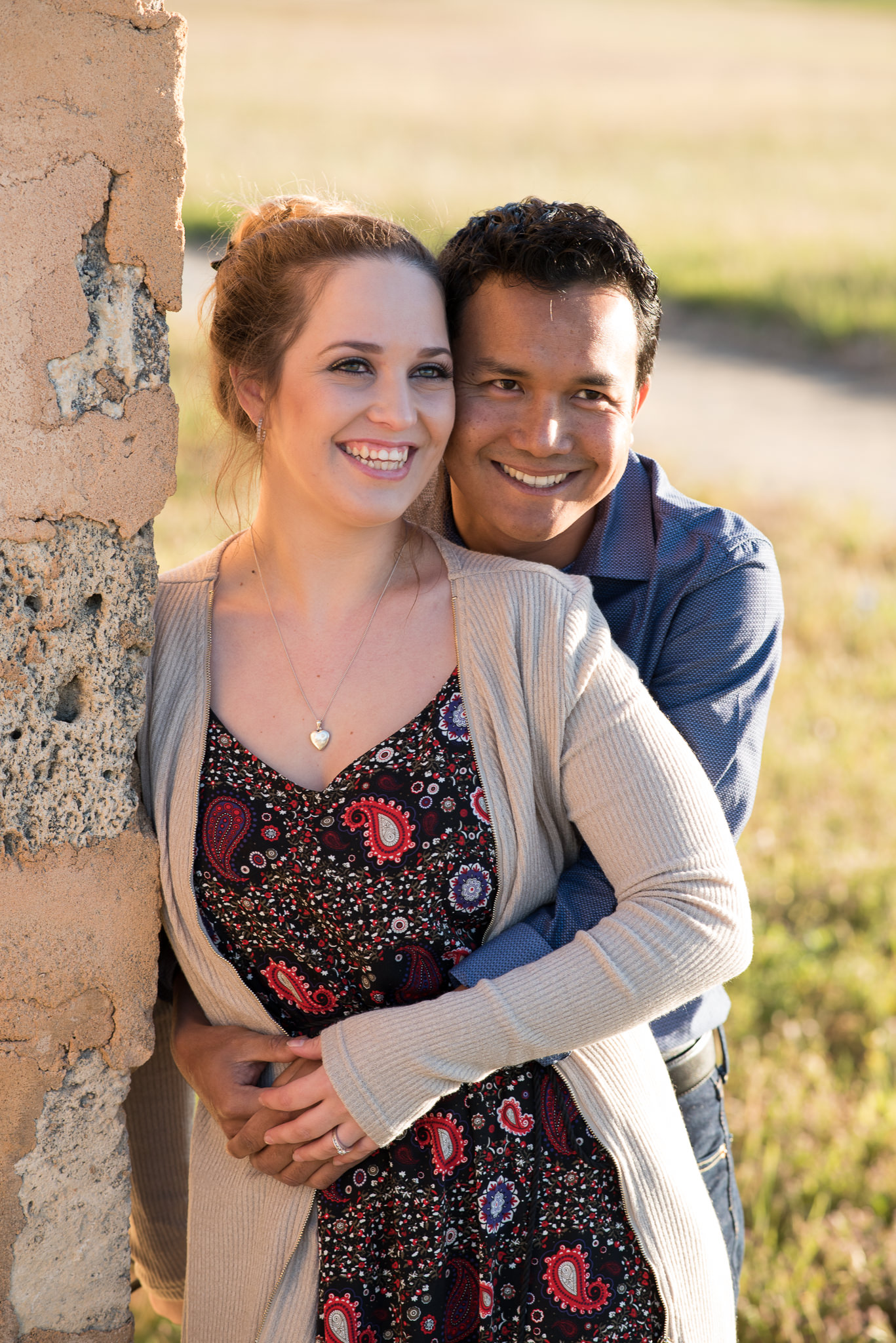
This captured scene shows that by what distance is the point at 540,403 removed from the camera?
2.16m

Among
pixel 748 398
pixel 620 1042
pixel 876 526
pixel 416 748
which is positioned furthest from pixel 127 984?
pixel 748 398

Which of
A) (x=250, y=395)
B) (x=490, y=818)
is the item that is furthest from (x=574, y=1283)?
(x=250, y=395)

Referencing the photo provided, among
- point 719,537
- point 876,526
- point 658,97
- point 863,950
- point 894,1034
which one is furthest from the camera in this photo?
point 658,97

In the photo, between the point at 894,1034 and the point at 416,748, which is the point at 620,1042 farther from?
the point at 894,1034

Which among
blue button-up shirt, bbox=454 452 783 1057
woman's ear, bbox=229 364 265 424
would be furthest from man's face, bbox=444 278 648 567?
woman's ear, bbox=229 364 265 424

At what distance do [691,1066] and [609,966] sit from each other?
63 cm

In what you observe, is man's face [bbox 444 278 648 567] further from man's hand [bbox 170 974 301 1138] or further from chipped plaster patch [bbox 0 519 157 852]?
man's hand [bbox 170 974 301 1138]

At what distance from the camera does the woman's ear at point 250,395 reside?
2031mm

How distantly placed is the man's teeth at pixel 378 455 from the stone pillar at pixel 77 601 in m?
0.27

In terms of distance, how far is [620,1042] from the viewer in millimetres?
1924

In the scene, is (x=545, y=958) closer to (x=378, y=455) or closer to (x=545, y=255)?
(x=378, y=455)

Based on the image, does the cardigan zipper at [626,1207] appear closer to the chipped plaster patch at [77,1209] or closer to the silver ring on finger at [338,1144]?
the silver ring on finger at [338,1144]

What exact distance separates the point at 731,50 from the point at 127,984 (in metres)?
37.1

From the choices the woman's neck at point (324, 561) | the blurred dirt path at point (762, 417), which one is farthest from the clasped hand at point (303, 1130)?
the blurred dirt path at point (762, 417)
